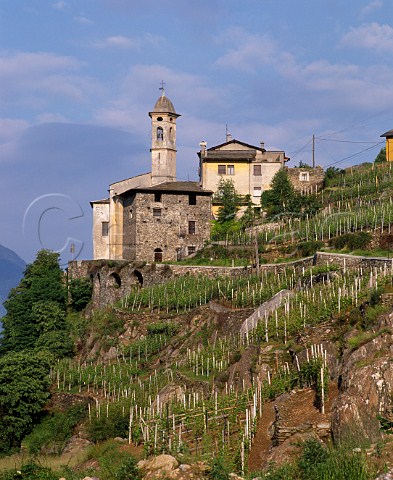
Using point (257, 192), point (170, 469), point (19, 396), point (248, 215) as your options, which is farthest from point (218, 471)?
point (257, 192)

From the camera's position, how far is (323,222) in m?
50.6

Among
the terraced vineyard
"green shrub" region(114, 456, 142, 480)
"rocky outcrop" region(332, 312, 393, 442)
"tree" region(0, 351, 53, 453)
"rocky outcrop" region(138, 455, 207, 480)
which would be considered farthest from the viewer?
"tree" region(0, 351, 53, 453)

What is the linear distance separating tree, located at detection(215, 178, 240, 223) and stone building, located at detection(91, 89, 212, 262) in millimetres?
1756

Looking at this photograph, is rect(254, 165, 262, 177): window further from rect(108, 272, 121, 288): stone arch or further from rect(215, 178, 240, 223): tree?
rect(108, 272, 121, 288): stone arch

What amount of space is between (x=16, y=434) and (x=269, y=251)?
1962cm

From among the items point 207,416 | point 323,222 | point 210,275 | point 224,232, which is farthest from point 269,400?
point 224,232

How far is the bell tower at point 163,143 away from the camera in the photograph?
2333 inches

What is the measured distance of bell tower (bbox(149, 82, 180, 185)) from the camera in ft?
194

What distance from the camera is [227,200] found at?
Answer: 5978 centimetres

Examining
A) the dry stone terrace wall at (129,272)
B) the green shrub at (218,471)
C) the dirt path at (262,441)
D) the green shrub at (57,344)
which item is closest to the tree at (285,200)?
the dry stone terrace wall at (129,272)

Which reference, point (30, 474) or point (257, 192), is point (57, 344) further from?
point (30, 474)

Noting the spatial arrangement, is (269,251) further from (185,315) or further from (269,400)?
(269,400)

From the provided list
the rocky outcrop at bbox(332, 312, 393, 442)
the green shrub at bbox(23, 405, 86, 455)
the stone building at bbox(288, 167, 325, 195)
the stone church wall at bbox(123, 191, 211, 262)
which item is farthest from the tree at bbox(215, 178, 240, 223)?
the rocky outcrop at bbox(332, 312, 393, 442)

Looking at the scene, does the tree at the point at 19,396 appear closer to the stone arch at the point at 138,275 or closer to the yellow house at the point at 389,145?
the stone arch at the point at 138,275
